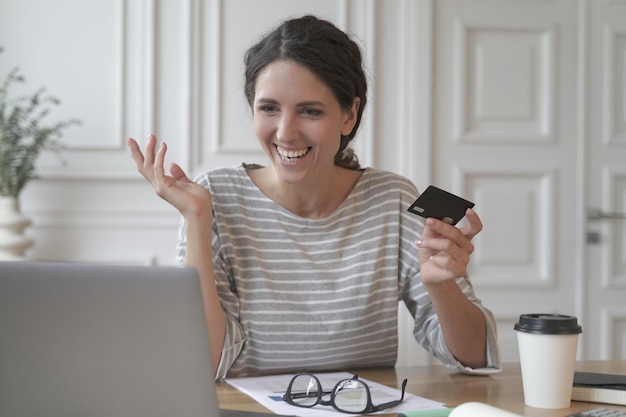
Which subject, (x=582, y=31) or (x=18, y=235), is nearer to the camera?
(x=18, y=235)

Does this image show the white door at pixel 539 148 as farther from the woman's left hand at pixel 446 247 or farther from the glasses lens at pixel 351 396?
the glasses lens at pixel 351 396

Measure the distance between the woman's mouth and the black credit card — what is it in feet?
1.23

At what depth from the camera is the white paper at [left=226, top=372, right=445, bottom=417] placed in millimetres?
1146

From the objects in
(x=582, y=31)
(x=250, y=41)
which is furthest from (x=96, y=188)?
(x=582, y=31)

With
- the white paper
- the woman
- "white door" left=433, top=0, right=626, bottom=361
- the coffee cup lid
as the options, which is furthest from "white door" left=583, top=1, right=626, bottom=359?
the coffee cup lid

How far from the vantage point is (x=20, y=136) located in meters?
2.80

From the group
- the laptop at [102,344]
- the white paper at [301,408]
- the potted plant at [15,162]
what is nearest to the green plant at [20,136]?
the potted plant at [15,162]

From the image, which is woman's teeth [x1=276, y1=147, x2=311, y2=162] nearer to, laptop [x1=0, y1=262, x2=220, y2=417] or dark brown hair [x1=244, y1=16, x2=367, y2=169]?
dark brown hair [x1=244, y1=16, x2=367, y2=169]

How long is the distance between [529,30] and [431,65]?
1.41 ft

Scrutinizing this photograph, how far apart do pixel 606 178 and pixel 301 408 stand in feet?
8.26

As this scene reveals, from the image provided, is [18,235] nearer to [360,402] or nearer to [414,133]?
[414,133]

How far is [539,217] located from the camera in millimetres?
3320

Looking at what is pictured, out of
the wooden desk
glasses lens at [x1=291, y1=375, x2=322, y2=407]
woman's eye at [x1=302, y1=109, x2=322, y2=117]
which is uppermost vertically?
woman's eye at [x1=302, y1=109, x2=322, y2=117]

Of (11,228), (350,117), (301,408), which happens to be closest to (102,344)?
(301,408)
